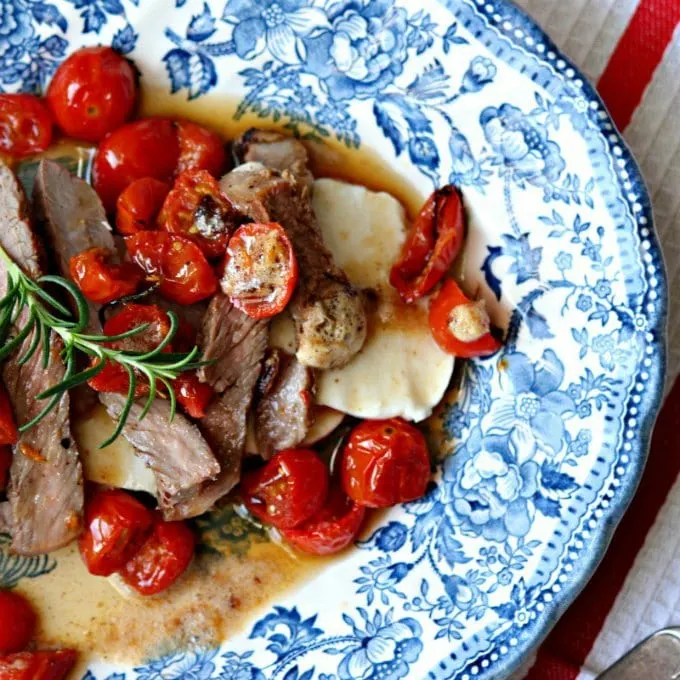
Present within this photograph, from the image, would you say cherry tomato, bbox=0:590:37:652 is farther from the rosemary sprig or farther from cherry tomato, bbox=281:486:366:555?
cherry tomato, bbox=281:486:366:555

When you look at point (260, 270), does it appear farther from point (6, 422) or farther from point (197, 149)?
point (6, 422)

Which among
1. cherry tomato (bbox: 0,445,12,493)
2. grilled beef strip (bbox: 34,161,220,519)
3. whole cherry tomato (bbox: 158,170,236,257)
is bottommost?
cherry tomato (bbox: 0,445,12,493)

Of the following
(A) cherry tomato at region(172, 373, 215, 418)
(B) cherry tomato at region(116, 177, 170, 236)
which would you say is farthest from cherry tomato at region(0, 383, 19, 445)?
(B) cherry tomato at region(116, 177, 170, 236)

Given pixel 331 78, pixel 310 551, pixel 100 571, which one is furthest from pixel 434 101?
pixel 100 571

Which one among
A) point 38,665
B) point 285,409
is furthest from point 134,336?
point 38,665

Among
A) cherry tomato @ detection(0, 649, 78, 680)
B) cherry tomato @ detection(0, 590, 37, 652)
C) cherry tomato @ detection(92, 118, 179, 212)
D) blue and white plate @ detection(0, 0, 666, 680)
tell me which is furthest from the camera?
cherry tomato @ detection(92, 118, 179, 212)

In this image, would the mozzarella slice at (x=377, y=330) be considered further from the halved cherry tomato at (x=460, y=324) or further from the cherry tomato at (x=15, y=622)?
the cherry tomato at (x=15, y=622)

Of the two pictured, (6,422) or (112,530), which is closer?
(6,422)
